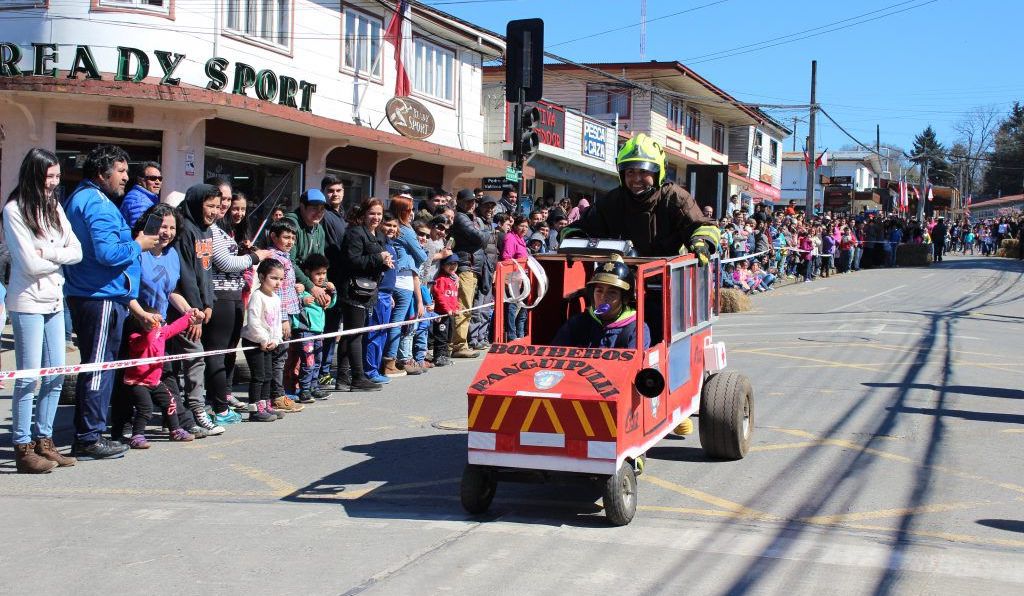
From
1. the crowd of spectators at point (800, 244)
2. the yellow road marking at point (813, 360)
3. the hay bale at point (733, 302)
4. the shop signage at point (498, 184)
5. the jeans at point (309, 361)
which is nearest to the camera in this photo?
the jeans at point (309, 361)

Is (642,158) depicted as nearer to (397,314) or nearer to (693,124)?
(397,314)

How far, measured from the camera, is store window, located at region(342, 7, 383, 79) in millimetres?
20469

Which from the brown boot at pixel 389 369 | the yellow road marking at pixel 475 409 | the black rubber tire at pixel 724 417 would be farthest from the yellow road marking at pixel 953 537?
the brown boot at pixel 389 369

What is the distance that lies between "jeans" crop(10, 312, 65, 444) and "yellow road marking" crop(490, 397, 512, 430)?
10.8 feet

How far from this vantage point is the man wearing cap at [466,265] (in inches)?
555

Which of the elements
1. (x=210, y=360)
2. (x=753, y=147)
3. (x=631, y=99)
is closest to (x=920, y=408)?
(x=210, y=360)

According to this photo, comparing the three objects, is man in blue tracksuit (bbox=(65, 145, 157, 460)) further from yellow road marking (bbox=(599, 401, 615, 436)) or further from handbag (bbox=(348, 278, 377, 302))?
yellow road marking (bbox=(599, 401, 615, 436))

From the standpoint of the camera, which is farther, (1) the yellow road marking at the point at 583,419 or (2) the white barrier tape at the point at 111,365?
(2) the white barrier tape at the point at 111,365

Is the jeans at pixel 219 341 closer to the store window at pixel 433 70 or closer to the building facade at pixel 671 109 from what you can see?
the store window at pixel 433 70

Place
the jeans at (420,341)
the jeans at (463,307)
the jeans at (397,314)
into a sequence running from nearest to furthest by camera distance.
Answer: the jeans at (397,314) < the jeans at (420,341) < the jeans at (463,307)

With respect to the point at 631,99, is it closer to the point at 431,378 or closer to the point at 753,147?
the point at 753,147

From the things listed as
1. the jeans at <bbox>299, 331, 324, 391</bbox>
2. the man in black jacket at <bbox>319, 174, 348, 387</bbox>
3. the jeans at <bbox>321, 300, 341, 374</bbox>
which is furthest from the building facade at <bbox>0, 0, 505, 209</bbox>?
the jeans at <bbox>299, 331, 324, 391</bbox>

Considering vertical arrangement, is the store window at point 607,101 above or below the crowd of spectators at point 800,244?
above

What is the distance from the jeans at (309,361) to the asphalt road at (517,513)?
1.26ft
